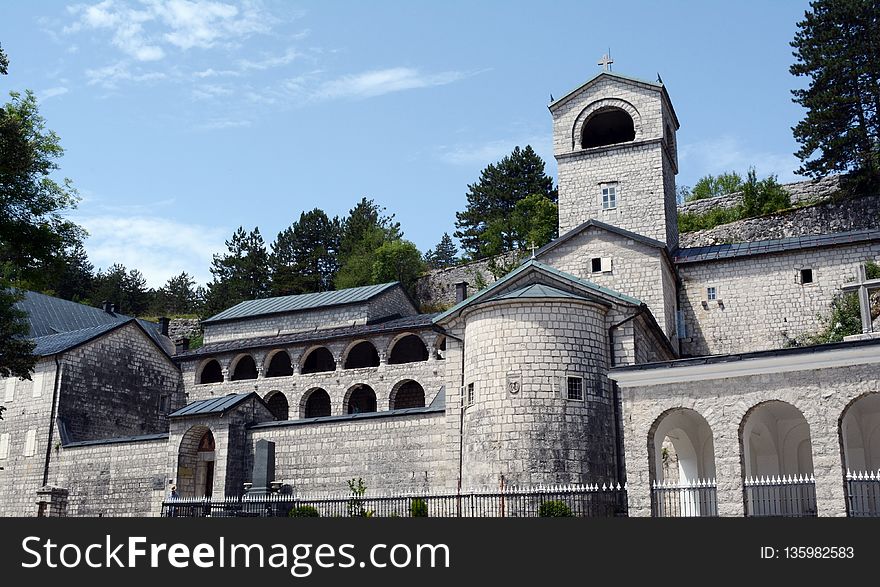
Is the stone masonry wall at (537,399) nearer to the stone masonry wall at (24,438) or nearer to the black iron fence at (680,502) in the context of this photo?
the black iron fence at (680,502)

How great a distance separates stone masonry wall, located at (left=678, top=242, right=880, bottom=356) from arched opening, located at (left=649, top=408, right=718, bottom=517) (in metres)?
7.62

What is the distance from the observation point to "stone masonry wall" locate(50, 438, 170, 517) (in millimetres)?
25953

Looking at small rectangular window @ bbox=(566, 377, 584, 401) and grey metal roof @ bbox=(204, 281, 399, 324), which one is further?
grey metal roof @ bbox=(204, 281, 399, 324)

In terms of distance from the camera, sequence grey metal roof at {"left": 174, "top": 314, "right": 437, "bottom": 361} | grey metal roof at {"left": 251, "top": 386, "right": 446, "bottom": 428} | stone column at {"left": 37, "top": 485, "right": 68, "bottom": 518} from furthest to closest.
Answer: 1. grey metal roof at {"left": 174, "top": 314, "right": 437, "bottom": 361}
2. stone column at {"left": 37, "top": 485, "right": 68, "bottom": 518}
3. grey metal roof at {"left": 251, "top": 386, "right": 446, "bottom": 428}

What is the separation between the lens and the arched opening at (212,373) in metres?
37.8

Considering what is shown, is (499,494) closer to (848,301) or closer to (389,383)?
(848,301)

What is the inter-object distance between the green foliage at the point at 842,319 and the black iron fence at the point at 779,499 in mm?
10408

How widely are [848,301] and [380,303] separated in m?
18.3

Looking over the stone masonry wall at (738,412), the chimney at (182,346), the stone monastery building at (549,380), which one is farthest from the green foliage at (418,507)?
the chimney at (182,346)

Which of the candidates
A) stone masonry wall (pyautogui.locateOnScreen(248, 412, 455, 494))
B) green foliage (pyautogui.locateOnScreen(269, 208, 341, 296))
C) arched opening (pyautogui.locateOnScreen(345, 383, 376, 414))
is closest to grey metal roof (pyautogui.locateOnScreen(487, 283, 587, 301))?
stone masonry wall (pyautogui.locateOnScreen(248, 412, 455, 494))

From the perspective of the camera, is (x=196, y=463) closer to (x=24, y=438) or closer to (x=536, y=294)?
(x=24, y=438)

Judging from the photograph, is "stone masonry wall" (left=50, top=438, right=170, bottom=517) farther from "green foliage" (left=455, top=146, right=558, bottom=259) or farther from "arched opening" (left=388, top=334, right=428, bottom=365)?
"green foliage" (left=455, top=146, right=558, bottom=259)

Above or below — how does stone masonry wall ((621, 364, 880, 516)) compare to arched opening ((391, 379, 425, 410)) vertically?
below

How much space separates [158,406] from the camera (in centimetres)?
3462
